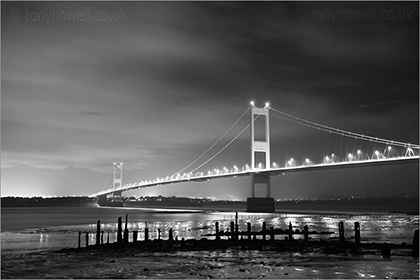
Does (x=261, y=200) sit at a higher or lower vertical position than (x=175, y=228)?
higher

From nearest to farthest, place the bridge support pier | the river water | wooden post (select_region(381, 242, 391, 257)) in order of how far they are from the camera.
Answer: wooden post (select_region(381, 242, 391, 257)) < the river water < the bridge support pier

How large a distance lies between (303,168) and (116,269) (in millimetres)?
45347

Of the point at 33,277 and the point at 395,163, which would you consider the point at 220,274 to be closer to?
A: the point at 33,277

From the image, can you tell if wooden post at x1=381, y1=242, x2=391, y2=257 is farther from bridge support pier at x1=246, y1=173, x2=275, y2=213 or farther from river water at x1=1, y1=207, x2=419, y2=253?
bridge support pier at x1=246, y1=173, x2=275, y2=213

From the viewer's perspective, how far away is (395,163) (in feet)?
172

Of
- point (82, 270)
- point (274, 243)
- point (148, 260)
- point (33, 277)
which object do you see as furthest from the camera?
point (274, 243)

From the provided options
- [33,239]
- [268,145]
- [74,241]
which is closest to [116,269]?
[74,241]

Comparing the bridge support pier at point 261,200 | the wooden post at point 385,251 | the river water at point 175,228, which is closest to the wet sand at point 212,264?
the wooden post at point 385,251

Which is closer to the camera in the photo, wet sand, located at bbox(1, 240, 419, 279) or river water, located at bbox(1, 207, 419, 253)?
wet sand, located at bbox(1, 240, 419, 279)


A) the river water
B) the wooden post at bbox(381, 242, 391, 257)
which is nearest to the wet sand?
the wooden post at bbox(381, 242, 391, 257)

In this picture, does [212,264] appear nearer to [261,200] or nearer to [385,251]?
[385,251]

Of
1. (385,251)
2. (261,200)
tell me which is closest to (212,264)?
(385,251)

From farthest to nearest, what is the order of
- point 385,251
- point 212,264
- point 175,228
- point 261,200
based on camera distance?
1. point 261,200
2. point 175,228
3. point 385,251
4. point 212,264

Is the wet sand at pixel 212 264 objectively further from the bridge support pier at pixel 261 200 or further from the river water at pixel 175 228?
the bridge support pier at pixel 261 200
